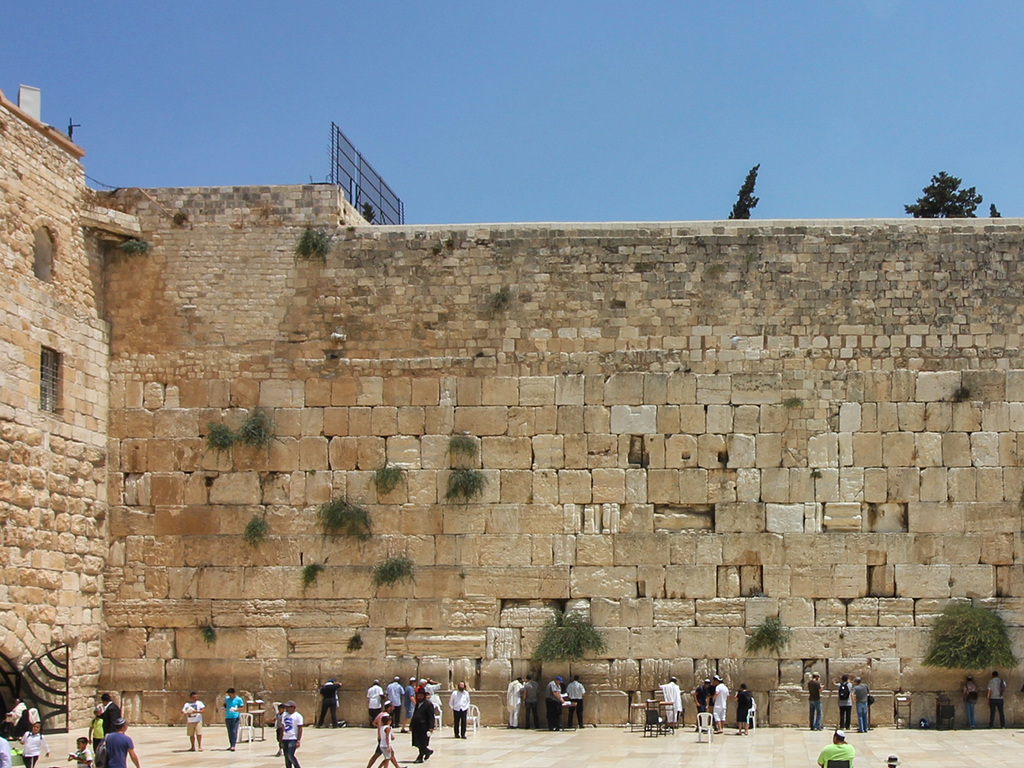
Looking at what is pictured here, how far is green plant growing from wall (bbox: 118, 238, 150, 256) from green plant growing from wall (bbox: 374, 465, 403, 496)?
4091 millimetres

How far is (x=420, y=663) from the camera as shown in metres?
15.2

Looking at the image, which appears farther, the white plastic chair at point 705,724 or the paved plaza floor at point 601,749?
the white plastic chair at point 705,724

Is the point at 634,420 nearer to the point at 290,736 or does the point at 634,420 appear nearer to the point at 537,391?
the point at 537,391

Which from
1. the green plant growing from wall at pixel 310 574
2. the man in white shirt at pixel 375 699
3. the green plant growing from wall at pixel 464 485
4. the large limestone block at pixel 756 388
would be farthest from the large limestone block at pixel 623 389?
the man in white shirt at pixel 375 699

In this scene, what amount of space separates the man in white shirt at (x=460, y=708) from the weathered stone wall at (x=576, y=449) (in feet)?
2.37

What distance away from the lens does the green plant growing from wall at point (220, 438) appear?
15.6 m

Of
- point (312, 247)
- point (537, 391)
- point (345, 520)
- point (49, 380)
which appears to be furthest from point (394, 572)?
point (49, 380)

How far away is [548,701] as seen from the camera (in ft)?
47.7

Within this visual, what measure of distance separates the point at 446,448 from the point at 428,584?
1.64 meters

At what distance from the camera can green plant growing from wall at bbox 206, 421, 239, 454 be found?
15.6 metres

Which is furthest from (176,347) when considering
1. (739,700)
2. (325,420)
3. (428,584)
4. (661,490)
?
(739,700)

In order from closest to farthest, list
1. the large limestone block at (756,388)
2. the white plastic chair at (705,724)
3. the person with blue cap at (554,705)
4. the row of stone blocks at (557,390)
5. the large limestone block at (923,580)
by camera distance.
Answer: the white plastic chair at (705,724) → the person with blue cap at (554,705) → the large limestone block at (923,580) → the row of stone blocks at (557,390) → the large limestone block at (756,388)

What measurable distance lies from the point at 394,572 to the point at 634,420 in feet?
11.1

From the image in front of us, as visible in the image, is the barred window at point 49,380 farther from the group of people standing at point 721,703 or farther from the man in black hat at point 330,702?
the group of people standing at point 721,703
